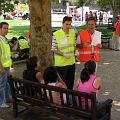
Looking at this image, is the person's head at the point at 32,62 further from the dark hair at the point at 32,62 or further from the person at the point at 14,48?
the person at the point at 14,48

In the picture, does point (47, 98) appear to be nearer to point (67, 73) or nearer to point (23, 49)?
point (67, 73)

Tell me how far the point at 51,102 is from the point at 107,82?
11.1 ft

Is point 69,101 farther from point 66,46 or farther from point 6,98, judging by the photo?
point 6,98

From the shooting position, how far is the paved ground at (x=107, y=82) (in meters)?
4.90

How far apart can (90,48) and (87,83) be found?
5.02ft

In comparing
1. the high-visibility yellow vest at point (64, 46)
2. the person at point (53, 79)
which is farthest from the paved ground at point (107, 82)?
the high-visibility yellow vest at point (64, 46)

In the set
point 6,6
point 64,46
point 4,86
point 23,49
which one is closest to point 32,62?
point 64,46

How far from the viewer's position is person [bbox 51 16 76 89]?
5203 mm

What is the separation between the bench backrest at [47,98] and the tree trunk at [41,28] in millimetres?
1555

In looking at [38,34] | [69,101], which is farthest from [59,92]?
Result: [38,34]

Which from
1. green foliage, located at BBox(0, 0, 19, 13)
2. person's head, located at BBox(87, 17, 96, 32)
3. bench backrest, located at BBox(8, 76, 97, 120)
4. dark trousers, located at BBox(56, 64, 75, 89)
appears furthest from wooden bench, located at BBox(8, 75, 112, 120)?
green foliage, located at BBox(0, 0, 19, 13)

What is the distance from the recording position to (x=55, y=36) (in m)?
5.21

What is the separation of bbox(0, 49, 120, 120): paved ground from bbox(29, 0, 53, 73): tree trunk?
1.43 m

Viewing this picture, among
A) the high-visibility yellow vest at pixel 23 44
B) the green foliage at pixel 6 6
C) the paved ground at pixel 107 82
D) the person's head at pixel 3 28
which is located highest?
the green foliage at pixel 6 6
